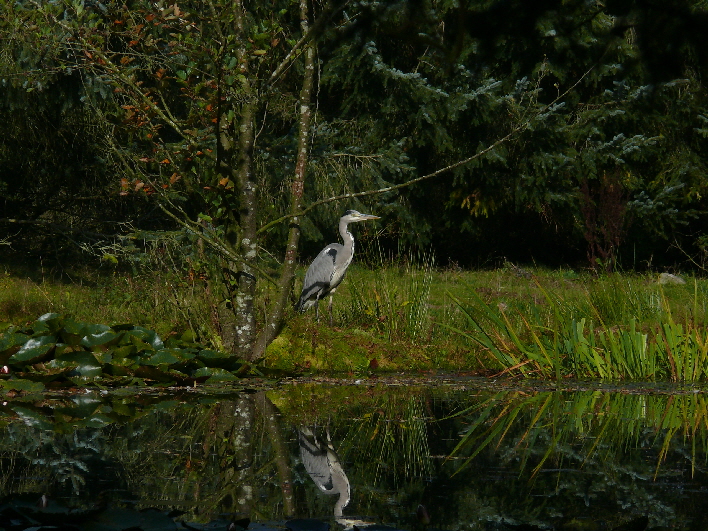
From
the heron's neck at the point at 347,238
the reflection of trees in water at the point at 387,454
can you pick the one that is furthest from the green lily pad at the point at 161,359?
the heron's neck at the point at 347,238

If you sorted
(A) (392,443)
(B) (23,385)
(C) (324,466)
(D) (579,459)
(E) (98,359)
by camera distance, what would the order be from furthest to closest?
(E) (98,359)
(B) (23,385)
(A) (392,443)
(D) (579,459)
(C) (324,466)

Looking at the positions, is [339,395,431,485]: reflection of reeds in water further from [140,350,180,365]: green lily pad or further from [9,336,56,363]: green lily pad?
[9,336,56,363]: green lily pad

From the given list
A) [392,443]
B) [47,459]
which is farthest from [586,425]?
[47,459]

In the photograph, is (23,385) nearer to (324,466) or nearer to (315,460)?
(315,460)

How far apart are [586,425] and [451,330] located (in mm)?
3489

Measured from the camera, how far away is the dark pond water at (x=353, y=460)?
11.4 feet

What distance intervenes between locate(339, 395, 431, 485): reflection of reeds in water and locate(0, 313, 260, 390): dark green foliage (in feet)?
5.47

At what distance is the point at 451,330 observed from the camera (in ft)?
30.2

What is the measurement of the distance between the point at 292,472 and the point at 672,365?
4.56 meters

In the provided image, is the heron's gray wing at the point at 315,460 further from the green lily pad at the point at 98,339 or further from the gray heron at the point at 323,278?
the gray heron at the point at 323,278

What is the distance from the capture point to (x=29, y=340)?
23.7ft

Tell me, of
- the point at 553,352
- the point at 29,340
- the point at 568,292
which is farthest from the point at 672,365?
the point at 568,292

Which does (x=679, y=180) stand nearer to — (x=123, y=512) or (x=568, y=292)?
(x=568, y=292)

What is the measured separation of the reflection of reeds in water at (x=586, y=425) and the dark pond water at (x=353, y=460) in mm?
15
